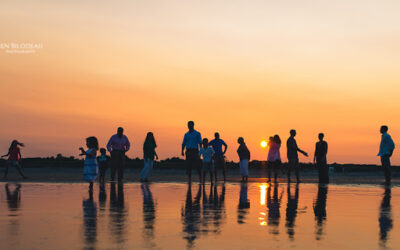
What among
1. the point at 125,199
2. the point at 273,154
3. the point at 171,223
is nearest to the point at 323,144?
the point at 273,154

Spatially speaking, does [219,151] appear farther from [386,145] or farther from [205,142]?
[386,145]

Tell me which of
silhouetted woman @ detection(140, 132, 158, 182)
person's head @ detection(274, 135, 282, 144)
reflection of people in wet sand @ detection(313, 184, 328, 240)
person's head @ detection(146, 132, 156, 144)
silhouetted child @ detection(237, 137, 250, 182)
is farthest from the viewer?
silhouetted child @ detection(237, 137, 250, 182)

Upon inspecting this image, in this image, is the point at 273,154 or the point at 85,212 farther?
the point at 273,154

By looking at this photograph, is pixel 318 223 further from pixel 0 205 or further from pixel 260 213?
pixel 0 205

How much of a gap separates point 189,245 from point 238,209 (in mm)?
4674

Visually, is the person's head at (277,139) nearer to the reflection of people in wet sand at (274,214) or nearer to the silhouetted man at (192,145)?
the silhouetted man at (192,145)

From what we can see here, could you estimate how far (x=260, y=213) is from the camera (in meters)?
10.6

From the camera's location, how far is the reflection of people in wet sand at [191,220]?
7492 millimetres

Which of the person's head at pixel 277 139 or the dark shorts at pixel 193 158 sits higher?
the person's head at pixel 277 139

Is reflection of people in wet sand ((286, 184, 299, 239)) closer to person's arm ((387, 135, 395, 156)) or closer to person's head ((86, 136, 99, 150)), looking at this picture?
person's head ((86, 136, 99, 150))

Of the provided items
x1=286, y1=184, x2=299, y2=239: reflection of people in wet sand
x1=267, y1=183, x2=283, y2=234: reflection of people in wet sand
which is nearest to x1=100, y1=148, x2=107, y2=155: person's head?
x1=267, y1=183, x2=283, y2=234: reflection of people in wet sand

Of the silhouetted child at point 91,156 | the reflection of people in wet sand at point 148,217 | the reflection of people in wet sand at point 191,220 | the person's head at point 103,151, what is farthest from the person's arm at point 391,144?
the reflection of people in wet sand at point 148,217

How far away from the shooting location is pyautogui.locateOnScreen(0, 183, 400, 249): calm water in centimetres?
707

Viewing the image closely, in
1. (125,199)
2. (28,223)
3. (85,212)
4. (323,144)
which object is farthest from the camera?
(323,144)
